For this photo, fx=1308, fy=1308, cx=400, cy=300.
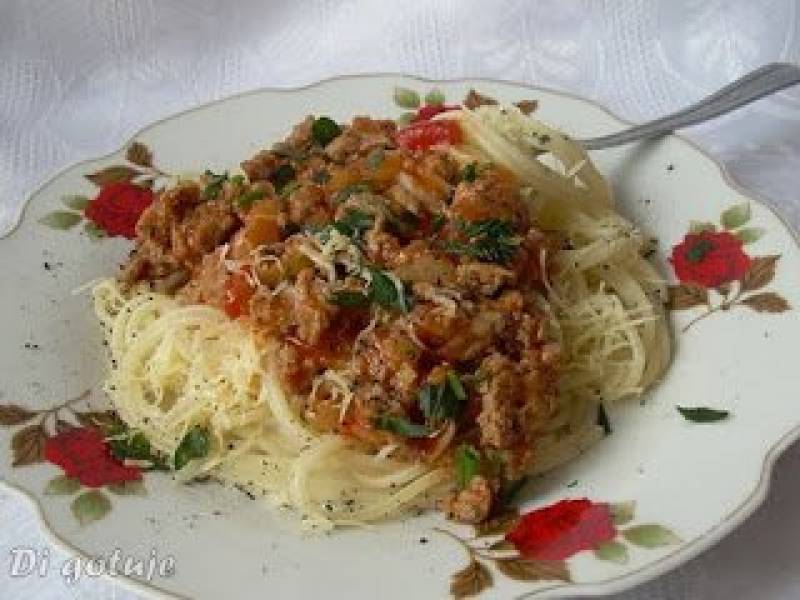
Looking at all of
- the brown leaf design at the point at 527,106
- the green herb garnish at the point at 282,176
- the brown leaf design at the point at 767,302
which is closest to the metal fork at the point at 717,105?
the brown leaf design at the point at 527,106

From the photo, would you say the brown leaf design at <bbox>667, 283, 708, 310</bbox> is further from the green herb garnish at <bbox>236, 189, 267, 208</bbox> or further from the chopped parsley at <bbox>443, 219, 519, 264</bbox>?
the green herb garnish at <bbox>236, 189, 267, 208</bbox>

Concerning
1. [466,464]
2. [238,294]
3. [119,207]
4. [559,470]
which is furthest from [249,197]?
[559,470]

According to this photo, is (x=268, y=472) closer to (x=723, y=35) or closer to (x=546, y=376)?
(x=546, y=376)

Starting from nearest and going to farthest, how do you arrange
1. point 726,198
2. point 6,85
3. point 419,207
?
point 419,207, point 726,198, point 6,85

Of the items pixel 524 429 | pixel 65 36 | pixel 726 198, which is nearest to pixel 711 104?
pixel 726 198

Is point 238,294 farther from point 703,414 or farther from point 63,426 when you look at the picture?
point 703,414

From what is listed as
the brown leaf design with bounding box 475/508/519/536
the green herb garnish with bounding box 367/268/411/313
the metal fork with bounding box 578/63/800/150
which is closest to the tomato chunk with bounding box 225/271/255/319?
the green herb garnish with bounding box 367/268/411/313

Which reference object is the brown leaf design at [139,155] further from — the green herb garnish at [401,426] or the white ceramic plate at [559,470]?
the green herb garnish at [401,426]
